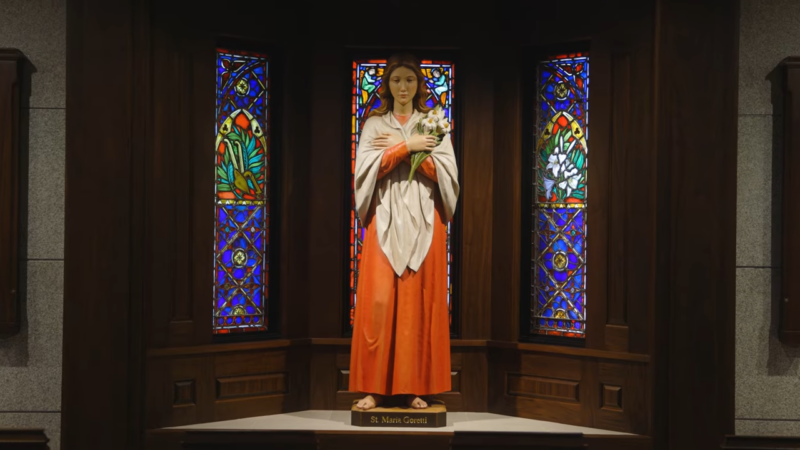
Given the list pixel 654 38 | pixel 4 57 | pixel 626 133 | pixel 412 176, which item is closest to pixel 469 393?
pixel 412 176

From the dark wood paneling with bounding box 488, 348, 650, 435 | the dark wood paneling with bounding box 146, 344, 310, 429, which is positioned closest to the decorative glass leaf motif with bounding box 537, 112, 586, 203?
the dark wood paneling with bounding box 488, 348, 650, 435

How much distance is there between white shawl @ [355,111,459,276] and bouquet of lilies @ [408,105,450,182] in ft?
0.19

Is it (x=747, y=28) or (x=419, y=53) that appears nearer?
(x=747, y=28)

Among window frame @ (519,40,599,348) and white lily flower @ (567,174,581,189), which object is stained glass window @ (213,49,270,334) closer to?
window frame @ (519,40,599,348)

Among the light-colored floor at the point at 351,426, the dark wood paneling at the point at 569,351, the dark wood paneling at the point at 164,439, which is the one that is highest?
the dark wood paneling at the point at 569,351

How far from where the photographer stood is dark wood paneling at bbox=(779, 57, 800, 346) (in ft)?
16.9

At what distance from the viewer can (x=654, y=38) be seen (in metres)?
5.26

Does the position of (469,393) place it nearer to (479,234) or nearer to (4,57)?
(479,234)

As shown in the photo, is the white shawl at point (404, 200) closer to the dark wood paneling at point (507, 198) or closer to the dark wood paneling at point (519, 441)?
the dark wood paneling at point (507, 198)

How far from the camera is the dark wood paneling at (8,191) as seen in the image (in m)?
5.16

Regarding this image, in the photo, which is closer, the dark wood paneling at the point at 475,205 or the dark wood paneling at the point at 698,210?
the dark wood paneling at the point at 698,210

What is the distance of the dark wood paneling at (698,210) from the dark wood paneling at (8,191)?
347 centimetres

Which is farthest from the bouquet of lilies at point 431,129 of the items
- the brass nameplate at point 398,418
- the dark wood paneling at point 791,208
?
the dark wood paneling at point 791,208

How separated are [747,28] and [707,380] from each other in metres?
1.94
